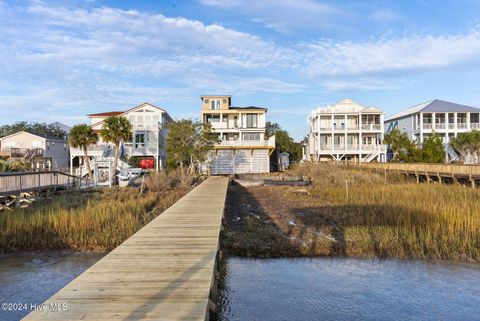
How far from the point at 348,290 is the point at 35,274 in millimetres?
7483

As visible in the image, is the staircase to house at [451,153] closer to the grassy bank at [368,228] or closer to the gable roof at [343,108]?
the gable roof at [343,108]

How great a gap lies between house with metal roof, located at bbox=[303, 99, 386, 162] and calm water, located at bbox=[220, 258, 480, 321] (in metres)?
42.6

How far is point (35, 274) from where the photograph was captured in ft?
33.7

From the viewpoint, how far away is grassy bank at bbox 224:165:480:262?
38.6 ft

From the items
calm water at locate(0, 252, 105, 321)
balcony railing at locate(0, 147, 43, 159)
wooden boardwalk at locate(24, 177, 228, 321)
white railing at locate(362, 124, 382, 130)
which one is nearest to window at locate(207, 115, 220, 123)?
white railing at locate(362, 124, 382, 130)

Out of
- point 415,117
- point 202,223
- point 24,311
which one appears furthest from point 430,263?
point 415,117

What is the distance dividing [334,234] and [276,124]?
72.2 metres

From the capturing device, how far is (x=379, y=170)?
36.7m

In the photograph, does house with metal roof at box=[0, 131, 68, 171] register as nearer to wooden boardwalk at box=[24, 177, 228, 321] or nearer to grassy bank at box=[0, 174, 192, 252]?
grassy bank at box=[0, 174, 192, 252]

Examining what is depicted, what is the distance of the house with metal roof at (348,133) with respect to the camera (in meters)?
53.4

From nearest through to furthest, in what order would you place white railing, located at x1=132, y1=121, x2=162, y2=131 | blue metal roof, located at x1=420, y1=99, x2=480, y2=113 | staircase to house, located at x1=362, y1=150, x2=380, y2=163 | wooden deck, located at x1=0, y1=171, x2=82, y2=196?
1. wooden deck, located at x1=0, y1=171, x2=82, y2=196
2. white railing, located at x1=132, y1=121, x2=162, y2=131
3. staircase to house, located at x1=362, y1=150, x2=380, y2=163
4. blue metal roof, located at x1=420, y1=99, x2=480, y2=113

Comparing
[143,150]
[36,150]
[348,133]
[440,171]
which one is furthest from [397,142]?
[36,150]

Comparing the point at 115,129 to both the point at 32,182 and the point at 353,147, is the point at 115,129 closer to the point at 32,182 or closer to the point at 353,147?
the point at 32,182

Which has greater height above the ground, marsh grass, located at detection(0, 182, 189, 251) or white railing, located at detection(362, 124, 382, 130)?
white railing, located at detection(362, 124, 382, 130)
